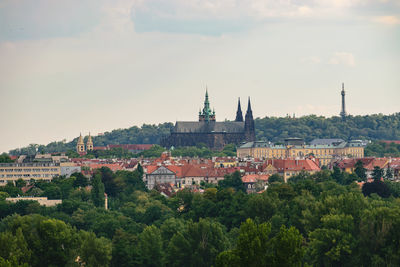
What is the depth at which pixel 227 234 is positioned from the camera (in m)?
75.1

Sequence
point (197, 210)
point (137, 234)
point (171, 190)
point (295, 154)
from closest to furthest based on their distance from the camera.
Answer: point (137, 234)
point (197, 210)
point (171, 190)
point (295, 154)

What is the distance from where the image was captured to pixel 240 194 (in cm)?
8962

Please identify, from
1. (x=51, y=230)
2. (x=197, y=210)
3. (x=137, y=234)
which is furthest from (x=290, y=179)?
(x=51, y=230)

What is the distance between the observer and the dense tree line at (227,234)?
52.1 meters

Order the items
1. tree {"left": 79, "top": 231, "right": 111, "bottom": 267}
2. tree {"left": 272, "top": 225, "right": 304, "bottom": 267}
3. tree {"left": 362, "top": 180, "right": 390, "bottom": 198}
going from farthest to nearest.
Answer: tree {"left": 362, "top": 180, "right": 390, "bottom": 198} → tree {"left": 79, "top": 231, "right": 111, "bottom": 267} → tree {"left": 272, "top": 225, "right": 304, "bottom": 267}

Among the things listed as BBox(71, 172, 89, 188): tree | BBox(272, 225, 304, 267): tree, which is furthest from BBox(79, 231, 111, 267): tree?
BBox(71, 172, 89, 188): tree

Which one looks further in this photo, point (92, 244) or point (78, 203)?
point (78, 203)

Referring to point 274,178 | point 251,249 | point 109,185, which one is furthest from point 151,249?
point 274,178

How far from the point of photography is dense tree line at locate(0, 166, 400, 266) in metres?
52.1

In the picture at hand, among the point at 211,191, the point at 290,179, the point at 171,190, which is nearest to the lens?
the point at 211,191

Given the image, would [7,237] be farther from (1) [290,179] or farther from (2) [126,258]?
(1) [290,179]

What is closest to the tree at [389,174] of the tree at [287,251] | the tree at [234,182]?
the tree at [234,182]

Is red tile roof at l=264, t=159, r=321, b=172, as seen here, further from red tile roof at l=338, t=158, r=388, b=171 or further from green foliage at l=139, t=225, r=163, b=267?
green foliage at l=139, t=225, r=163, b=267

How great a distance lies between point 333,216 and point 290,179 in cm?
5904
